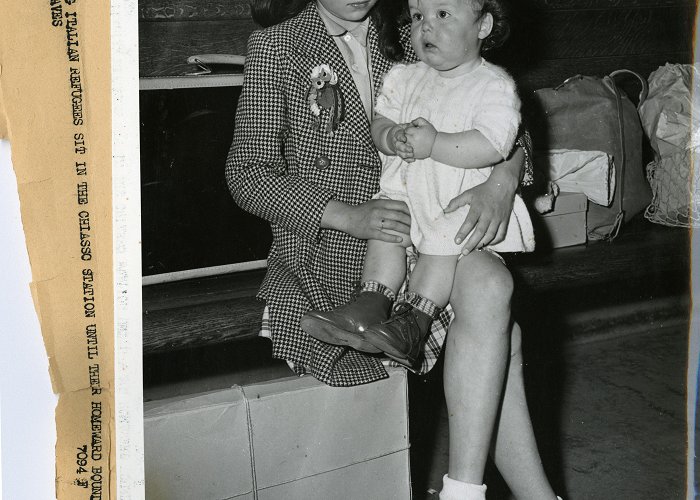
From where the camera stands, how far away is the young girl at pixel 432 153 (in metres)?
0.77

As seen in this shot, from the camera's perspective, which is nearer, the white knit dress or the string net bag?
the white knit dress

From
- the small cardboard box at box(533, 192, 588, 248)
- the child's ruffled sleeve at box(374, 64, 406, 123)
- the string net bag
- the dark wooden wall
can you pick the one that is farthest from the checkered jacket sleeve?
the string net bag

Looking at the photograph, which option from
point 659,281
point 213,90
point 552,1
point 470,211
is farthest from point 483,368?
point 552,1

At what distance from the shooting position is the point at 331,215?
2.78ft

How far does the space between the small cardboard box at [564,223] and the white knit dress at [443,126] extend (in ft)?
1.61

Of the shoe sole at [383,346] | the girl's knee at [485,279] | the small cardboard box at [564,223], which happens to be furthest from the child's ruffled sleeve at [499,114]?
the small cardboard box at [564,223]

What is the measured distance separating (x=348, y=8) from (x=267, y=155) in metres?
0.18

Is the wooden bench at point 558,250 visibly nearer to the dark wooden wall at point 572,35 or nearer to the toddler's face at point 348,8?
the dark wooden wall at point 572,35

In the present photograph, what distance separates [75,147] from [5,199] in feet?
0.24

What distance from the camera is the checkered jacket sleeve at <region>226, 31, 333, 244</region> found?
0.84 metres

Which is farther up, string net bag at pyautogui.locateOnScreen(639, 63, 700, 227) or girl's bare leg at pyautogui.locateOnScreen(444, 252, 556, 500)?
string net bag at pyautogui.locateOnScreen(639, 63, 700, 227)

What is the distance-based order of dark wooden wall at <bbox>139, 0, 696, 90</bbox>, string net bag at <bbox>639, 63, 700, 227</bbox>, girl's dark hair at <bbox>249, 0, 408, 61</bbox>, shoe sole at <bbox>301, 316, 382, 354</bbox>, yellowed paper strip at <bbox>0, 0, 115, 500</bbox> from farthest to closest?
1. string net bag at <bbox>639, 63, 700, 227</bbox>
2. dark wooden wall at <bbox>139, 0, 696, 90</bbox>
3. girl's dark hair at <bbox>249, 0, 408, 61</bbox>
4. shoe sole at <bbox>301, 316, 382, 354</bbox>
5. yellowed paper strip at <bbox>0, 0, 115, 500</bbox>

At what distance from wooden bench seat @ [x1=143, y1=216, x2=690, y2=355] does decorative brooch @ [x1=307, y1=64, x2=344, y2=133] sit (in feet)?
0.81

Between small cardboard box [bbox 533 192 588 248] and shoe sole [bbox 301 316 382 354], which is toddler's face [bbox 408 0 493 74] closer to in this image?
shoe sole [bbox 301 316 382 354]
